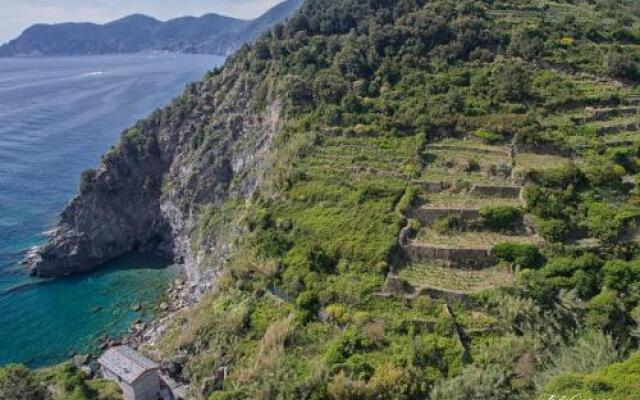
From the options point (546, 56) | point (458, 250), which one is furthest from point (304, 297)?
point (546, 56)

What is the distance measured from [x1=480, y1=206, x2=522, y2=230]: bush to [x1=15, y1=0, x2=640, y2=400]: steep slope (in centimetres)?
16

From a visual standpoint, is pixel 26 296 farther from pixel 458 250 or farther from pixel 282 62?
pixel 458 250

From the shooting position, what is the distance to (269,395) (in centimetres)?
3256

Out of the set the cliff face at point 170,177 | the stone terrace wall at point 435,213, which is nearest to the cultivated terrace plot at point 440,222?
the stone terrace wall at point 435,213

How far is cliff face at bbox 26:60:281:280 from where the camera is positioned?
66500 mm

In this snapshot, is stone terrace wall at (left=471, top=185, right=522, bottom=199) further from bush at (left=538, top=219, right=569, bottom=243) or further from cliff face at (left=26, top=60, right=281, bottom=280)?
cliff face at (left=26, top=60, right=281, bottom=280)

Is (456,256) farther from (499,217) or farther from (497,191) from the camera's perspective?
(497,191)

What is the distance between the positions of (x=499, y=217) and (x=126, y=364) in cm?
3160

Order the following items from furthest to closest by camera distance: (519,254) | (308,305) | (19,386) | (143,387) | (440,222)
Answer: (440,222), (308,305), (143,387), (519,254), (19,386)

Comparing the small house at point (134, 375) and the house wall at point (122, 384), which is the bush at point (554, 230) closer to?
the small house at point (134, 375)

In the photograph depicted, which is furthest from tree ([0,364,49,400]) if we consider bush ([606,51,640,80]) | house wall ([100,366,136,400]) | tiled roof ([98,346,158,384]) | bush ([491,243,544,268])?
bush ([606,51,640,80])

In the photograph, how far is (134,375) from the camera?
38.1 metres

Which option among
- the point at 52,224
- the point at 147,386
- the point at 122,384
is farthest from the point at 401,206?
the point at 52,224

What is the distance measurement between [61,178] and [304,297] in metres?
73.6
